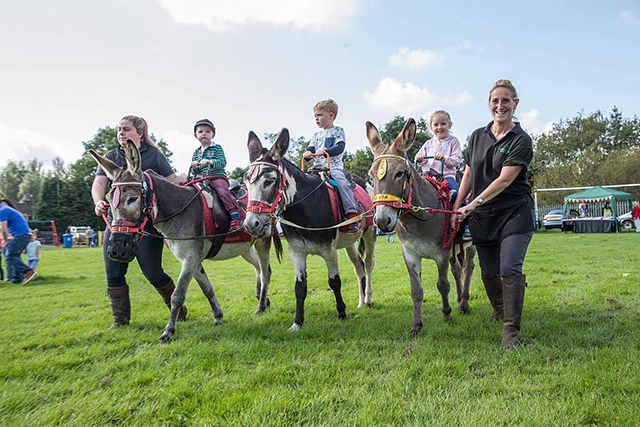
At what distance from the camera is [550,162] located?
2498 inches

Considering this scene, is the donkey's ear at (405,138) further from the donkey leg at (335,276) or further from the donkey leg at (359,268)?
the donkey leg at (359,268)

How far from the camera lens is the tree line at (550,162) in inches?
1768

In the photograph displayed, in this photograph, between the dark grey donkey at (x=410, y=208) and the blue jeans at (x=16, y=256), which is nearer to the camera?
the dark grey donkey at (x=410, y=208)

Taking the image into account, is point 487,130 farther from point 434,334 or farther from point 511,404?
point 511,404

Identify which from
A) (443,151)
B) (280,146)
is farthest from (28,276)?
(443,151)

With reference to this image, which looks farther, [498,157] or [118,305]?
[118,305]

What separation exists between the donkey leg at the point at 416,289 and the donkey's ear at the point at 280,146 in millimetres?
2006

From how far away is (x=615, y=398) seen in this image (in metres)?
2.80

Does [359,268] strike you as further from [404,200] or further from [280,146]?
[280,146]

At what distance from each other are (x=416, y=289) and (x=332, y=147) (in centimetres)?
228

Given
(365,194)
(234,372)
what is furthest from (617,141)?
(234,372)

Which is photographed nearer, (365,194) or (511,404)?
(511,404)

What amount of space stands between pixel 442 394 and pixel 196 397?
6.24ft

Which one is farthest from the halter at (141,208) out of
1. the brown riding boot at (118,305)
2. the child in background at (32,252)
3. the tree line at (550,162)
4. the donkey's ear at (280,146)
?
the tree line at (550,162)
